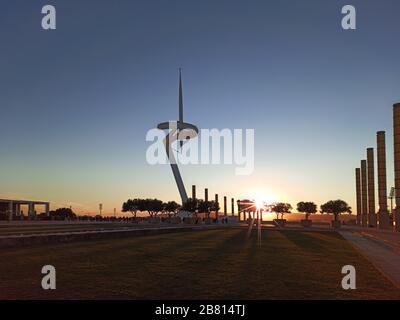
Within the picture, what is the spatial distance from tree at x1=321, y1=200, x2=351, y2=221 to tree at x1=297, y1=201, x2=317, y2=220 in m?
5.00

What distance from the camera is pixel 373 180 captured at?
222 feet

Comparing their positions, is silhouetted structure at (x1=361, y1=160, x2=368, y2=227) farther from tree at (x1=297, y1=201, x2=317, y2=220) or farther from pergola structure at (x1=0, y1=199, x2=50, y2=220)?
pergola structure at (x1=0, y1=199, x2=50, y2=220)

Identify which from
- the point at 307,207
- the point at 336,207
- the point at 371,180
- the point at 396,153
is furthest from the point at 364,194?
the point at 396,153

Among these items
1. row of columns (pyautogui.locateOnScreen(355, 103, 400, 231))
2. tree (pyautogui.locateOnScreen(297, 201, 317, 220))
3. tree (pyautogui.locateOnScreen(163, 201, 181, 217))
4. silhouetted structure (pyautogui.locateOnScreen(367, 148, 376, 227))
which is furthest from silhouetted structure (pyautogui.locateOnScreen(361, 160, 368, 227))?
tree (pyautogui.locateOnScreen(163, 201, 181, 217))

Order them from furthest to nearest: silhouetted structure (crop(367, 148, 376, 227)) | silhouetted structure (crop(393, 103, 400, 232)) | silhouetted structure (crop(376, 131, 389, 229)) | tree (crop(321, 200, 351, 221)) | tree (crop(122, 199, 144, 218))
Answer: tree (crop(122, 199, 144, 218))
tree (crop(321, 200, 351, 221))
silhouetted structure (crop(367, 148, 376, 227))
silhouetted structure (crop(376, 131, 389, 229))
silhouetted structure (crop(393, 103, 400, 232))

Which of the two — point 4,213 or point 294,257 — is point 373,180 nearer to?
point 294,257

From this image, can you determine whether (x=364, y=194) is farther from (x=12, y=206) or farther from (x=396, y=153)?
(x=12, y=206)

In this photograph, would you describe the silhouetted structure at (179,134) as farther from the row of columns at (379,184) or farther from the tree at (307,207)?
the row of columns at (379,184)

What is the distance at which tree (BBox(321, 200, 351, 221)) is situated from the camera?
96312 mm

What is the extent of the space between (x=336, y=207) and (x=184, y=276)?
90505 millimetres

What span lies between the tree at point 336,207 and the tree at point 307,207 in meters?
Result: 5.00

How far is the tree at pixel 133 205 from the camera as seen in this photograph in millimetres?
121938
